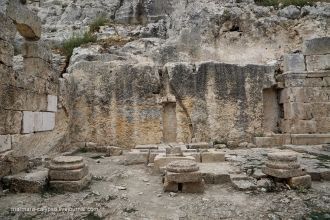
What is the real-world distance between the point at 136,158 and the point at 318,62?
22.3ft

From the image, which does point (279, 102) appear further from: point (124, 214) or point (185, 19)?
point (124, 214)

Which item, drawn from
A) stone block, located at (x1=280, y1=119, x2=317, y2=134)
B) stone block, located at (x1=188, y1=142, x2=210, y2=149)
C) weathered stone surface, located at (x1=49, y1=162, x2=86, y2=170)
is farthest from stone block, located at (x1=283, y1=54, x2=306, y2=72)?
weathered stone surface, located at (x1=49, y1=162, x2=86, y2=170)

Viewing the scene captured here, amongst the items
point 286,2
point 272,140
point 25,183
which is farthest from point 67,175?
point 286,2

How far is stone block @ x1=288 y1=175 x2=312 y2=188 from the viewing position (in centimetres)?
468

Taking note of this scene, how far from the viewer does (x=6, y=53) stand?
505 centimetres

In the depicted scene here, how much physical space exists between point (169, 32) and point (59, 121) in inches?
268

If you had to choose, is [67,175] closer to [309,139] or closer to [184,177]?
[184,177]

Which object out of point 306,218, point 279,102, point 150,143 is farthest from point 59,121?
point 279,102

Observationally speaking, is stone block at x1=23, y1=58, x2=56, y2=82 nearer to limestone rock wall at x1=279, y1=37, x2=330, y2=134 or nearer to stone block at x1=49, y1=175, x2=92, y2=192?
stone block at x1=49, y1=175, x2=92, y2=192

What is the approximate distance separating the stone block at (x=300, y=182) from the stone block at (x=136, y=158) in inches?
131

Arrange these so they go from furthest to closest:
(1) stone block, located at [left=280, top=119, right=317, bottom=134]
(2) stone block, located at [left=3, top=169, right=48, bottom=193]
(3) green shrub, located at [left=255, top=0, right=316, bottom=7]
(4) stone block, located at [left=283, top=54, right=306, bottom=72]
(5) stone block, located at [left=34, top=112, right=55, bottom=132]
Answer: (3) green shrub, located at [left=255, top=0, right=316, bottom=7], (4) stone block, located at [left=283, top=54, right=306, bottom=72], (1) stone block, located at [left=280, top=119, right=317, bottom=134], (5) stone block, located at [left=34, top=112, right=55, bottom=132], (2) stone block, located at [left=3, top=169, right=48, bottom=193]

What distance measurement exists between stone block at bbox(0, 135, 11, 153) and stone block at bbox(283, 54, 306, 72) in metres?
8.13

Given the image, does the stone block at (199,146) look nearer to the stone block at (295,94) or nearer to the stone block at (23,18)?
the stone block at (295,94)

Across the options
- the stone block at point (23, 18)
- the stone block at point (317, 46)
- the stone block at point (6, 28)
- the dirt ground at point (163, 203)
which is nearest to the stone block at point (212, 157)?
the dirt ground at point (163, 203)
